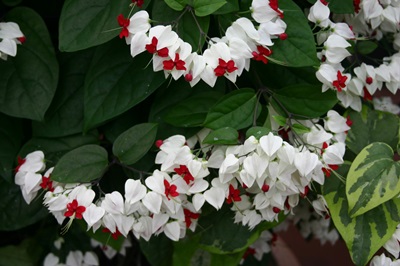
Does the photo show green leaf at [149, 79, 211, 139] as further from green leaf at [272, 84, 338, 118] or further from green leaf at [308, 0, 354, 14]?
green leaf at [308, 0, 354, 14]

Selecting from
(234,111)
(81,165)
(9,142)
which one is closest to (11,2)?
(9,142)

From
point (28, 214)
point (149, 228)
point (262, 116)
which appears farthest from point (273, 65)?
point (28, 214)

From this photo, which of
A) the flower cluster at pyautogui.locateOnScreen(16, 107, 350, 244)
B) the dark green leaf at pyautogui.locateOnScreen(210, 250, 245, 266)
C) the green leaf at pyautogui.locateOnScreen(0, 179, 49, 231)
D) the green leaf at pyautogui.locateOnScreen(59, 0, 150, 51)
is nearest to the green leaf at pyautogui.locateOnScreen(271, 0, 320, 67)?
the flower cluster at pyautogui.locateOnScreen(16, 107, 350, 244)

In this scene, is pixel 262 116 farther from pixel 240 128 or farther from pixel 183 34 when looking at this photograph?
pixel 183 34

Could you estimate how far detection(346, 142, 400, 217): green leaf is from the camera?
3.32 ft

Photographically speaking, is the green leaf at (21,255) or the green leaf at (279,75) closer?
the green leaf at (279,75)

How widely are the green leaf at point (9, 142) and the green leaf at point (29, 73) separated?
94 millimetres

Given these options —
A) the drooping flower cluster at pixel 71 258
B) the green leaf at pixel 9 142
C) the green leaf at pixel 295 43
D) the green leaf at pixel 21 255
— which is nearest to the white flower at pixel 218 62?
the green leaf at pixel 295 43

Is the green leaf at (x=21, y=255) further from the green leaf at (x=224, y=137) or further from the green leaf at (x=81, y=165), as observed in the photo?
the green leaf at (x=224, y=137)

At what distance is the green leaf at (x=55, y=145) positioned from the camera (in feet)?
3.71

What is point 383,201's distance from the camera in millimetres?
1009

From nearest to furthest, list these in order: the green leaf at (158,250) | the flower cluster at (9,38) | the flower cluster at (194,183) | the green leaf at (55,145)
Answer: the flower cluster at (194,183)
the flower cluster at (9,38)
the green leaf at (55,145)
the green leaf at (158,250)

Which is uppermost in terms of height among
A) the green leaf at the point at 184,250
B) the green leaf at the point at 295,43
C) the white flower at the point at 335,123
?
the green leaf at the point at 295,43

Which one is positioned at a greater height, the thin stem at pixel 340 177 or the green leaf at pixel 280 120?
the green leaf at pixel 280 120
